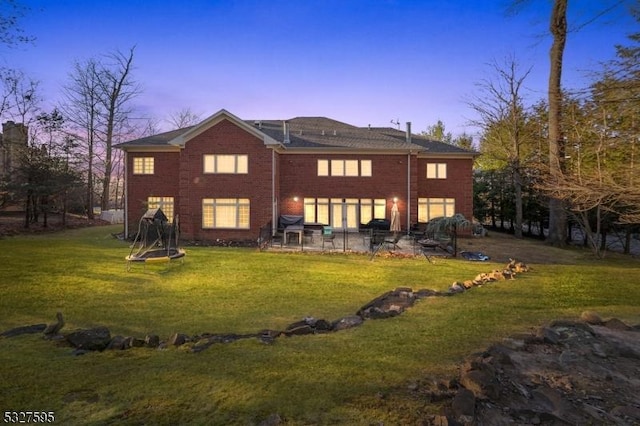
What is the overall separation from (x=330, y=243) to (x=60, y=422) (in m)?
16.4

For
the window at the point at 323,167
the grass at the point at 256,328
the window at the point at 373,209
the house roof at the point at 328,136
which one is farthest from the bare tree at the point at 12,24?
the window at the point at 373,209

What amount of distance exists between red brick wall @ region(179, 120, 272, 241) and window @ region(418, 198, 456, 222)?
33.7ft

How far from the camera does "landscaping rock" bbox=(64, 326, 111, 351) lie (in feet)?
17.7

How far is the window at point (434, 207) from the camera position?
2488 cm

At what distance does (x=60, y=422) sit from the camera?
3396 mm

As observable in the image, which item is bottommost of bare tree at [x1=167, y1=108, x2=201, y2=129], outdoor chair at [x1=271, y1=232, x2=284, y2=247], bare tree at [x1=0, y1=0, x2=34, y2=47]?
outdoor chair at [x1=271, y1=232, x2=284, y2=247]

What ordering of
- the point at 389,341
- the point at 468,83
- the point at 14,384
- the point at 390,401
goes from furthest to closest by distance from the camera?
the point at 468,83, the point at 389,341, the point at 14,384, the point at 390,401

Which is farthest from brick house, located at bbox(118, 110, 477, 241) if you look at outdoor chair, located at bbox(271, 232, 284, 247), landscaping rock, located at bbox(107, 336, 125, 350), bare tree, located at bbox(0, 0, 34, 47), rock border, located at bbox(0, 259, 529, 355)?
landscaping rock, located at bbox(107, 336, 125, 350)

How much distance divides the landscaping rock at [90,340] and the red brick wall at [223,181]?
51.3ft

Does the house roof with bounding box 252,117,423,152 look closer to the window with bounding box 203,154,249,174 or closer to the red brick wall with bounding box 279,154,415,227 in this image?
the red brick wall with bounding box 279,154,415,227

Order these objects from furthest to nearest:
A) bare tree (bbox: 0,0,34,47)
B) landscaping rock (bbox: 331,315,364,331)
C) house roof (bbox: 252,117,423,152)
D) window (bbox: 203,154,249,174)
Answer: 1. house roof (bbox: 252,117,423,152)
2. window (bbox: 203,154,249,174)
3. bare tree (bbox: 0,0,34,47)
4. landscaping rock (bbox: 331,315,364,331)

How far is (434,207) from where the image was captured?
24984 millimetres

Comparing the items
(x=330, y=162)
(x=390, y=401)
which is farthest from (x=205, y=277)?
(x=330, y=162)

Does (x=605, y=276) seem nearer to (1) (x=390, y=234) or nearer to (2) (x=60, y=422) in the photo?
(1) (x=390, y=234)
